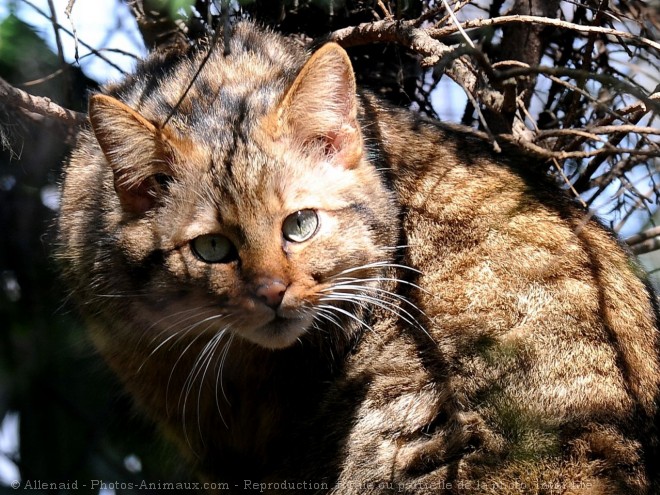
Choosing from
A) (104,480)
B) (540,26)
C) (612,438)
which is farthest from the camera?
(540,26)

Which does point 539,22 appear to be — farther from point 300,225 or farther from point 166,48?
point 166,48

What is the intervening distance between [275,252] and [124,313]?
755 millimetres

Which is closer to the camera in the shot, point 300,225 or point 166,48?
point 300,225

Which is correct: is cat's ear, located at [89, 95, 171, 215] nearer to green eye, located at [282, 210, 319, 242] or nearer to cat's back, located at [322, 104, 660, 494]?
green eye, located at [282, 210, 319, 242]

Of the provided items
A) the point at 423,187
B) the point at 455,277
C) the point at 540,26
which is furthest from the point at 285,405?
the point at 540,26

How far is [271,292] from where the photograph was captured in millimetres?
2836

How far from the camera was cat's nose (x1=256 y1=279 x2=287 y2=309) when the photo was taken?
9.32 feet

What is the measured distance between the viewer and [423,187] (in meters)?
3.60

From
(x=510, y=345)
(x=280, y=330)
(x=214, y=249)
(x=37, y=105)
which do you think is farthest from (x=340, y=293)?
(x=37, y=105)

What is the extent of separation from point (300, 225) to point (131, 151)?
2.21ft

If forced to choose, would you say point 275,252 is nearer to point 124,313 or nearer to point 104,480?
point 124,313

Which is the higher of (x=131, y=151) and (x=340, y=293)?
(x=131, y=151)

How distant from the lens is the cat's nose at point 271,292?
2840 millimetres

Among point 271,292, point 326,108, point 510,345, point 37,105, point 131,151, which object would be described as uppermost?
A: point 326,108
